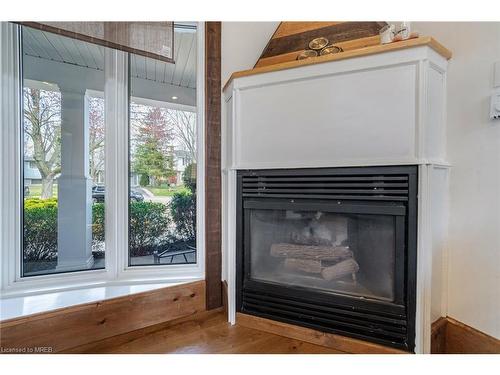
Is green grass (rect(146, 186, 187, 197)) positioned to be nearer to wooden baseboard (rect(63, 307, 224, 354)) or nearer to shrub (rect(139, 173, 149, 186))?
shrub (rect(139, 173, 149, 186))

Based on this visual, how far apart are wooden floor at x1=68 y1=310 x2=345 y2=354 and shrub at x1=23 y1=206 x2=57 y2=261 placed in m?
0.55

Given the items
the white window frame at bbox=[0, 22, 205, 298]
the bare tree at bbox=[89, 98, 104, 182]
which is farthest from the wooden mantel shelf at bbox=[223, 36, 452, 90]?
the bare tree at bbox=[89, 98, 104, 182]

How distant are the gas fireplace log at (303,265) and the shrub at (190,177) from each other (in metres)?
0.77

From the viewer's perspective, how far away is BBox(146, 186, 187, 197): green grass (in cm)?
178

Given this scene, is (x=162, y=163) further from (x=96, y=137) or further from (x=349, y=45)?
(x=349, y=45)

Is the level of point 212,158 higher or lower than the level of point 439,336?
higher

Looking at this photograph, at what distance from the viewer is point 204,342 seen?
1513 millimetres

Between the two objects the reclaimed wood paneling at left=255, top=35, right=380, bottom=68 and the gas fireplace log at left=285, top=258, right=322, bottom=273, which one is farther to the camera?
the gas fireplace log at left=285, top=258, right=322, bottom=273

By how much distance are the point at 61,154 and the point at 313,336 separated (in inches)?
67.2

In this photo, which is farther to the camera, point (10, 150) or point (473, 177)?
point (10, 150)

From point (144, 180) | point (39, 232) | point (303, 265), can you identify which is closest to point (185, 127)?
point (144, 180)
